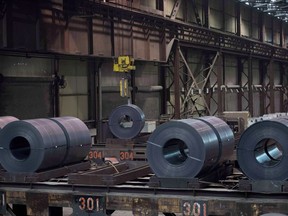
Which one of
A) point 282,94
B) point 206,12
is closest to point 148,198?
point 206,12

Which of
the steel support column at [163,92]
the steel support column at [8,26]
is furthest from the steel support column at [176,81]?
the steel support column at [8,26]

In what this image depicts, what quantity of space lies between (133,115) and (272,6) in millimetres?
25336

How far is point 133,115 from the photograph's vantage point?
11.6 m

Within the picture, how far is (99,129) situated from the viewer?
17203mm

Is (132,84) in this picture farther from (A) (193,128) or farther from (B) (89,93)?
(A) (193,128)

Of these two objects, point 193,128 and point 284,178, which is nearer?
point 284,178

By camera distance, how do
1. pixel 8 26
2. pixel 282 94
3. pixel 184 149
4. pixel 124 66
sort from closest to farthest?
pixel 184 149, pixel 8 26, pixel 124 66, pixel 282 94

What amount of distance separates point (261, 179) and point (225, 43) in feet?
71.1

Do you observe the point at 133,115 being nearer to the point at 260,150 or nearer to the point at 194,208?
the point at 260,150

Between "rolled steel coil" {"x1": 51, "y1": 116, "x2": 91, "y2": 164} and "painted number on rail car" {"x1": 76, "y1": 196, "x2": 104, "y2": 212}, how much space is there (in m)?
1.15

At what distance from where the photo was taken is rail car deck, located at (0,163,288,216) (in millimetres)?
4594

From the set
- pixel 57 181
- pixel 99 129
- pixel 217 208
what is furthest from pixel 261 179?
pixel 99 129

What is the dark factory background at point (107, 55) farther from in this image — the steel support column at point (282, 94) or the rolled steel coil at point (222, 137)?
the steel support column at point (282, 94)

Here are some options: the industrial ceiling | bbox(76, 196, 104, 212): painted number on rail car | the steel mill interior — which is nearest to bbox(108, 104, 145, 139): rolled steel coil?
the steel mill interior
